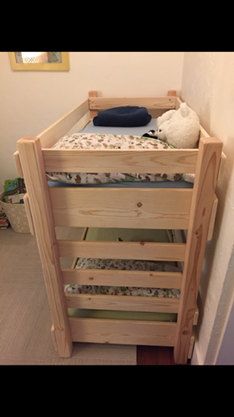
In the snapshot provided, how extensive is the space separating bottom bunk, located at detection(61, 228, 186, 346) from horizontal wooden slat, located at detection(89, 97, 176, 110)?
120 centimetres

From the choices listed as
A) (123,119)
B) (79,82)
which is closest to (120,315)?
(123,119)

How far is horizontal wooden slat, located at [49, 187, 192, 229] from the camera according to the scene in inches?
33.7

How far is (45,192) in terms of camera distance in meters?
0.86

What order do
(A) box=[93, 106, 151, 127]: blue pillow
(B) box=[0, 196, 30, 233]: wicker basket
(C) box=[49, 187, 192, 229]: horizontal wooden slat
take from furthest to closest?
(B) box=[0, 196, 30, 233]: wicker basket, (A) box=[93, 106, 151, 127]: blue pillow, (C) box=[49, 187, 192, 229]: horizontal wooden slat

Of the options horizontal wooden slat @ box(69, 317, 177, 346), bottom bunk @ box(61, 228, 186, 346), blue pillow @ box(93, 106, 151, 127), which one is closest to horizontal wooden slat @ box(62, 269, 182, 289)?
bottom bunk @ box(61, 228, 186, 346)

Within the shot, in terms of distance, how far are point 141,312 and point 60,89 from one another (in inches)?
62.9

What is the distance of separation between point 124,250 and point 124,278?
135mm

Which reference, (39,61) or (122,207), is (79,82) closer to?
(39,61)

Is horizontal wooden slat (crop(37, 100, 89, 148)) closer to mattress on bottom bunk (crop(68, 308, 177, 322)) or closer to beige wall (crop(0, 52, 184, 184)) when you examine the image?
beige wall (crop(0, 52, 184, 184))

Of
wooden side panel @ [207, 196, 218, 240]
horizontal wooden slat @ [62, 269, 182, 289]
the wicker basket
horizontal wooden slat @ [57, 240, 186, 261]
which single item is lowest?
the wicker basket

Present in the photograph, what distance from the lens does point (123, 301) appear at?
3.64 ft

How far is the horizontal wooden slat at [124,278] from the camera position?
1.04m

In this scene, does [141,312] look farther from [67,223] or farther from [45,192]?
[45,192]

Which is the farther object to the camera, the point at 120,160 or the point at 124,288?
the point at 124,288
